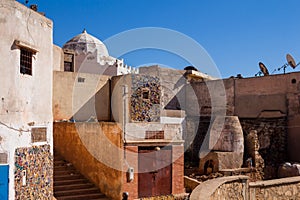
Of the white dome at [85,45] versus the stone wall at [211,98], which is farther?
the white dome at [85,45]

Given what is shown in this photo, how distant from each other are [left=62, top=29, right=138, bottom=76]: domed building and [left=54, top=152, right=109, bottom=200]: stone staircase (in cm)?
679

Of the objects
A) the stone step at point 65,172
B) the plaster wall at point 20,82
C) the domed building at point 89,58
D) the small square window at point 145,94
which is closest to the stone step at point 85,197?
the stone step at point 65,172

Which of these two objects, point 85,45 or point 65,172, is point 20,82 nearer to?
point 65,172

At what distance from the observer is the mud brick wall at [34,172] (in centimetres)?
827

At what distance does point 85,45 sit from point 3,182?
16.2 metres

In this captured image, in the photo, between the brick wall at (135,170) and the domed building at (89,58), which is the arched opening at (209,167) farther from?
the domed building at (89,58)

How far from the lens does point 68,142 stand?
41.7ft

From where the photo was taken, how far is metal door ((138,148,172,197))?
39.0 ft

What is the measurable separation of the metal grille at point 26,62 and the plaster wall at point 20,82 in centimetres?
15

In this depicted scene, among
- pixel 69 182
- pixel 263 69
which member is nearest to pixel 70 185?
pixel 69 182

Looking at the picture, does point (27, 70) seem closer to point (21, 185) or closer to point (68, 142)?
point (21, 185)

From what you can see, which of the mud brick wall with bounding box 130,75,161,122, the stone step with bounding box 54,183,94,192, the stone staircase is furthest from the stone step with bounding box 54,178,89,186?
the mud brick wall with bounding box 130,75,161,122

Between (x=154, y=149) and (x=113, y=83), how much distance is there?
4.55m

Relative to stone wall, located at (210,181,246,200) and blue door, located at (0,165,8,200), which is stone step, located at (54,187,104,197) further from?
stone wall, located at (210,181,246,200)
